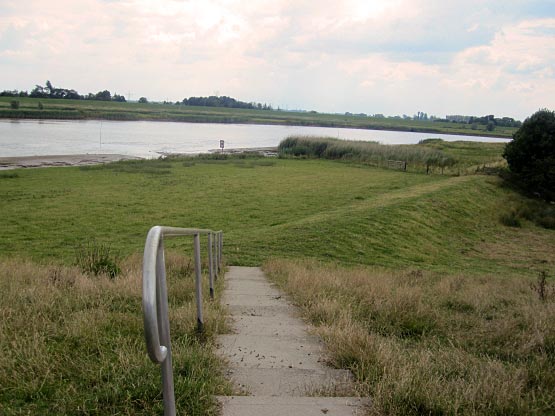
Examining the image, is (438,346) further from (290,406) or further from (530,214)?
(530,214)

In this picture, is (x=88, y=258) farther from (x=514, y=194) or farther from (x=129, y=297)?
(x=514, y=194)

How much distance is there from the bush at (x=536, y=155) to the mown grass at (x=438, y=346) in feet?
81.9

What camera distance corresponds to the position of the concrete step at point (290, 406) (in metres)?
2.69

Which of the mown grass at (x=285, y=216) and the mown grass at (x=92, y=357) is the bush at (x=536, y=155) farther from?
the mown grass at (x=92, y=357)

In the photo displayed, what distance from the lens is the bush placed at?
94.9 feet

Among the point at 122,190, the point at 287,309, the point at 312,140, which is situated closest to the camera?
the point at 287,309

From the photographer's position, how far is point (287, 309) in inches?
225

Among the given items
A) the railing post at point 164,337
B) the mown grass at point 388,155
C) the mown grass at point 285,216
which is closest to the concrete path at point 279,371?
the railing post at point 164,337

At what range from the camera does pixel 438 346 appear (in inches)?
172

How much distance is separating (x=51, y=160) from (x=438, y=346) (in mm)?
41363

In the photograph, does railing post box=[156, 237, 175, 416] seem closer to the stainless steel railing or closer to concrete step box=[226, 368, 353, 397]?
the stainless steel railing

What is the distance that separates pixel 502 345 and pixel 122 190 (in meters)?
22.0

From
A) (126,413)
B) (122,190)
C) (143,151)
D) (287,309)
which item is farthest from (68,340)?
(143,151)

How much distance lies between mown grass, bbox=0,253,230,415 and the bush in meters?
29.2
